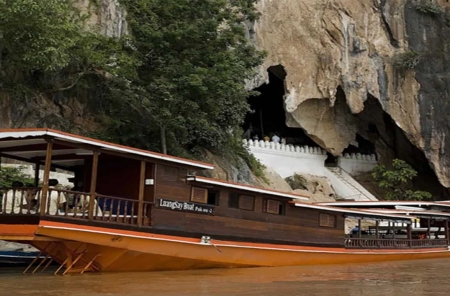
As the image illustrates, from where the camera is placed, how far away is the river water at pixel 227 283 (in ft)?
24.0

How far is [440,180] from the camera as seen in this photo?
83.5 ft

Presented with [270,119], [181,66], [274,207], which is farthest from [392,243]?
[270,119]

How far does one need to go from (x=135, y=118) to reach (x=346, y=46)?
39.3ft

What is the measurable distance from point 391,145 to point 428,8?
6947mm

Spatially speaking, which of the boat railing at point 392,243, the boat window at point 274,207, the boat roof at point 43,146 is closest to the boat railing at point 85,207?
the boat roof at point 43,146

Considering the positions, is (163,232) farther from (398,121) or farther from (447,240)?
(398,121)

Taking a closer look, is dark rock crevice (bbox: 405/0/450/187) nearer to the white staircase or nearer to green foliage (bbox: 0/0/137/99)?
the white staircase

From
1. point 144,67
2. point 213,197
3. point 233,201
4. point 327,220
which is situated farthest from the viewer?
point 144,67

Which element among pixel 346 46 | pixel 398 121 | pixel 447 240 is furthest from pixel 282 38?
pixel 447 240

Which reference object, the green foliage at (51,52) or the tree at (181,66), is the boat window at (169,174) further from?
the green foliage at (51,52)

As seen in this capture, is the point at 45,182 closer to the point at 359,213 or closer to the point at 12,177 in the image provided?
the point at 12,177

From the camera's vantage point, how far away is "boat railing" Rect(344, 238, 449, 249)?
46.5ft

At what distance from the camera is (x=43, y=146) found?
971cm

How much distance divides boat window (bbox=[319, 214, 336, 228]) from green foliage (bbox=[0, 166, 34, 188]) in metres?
7.16
